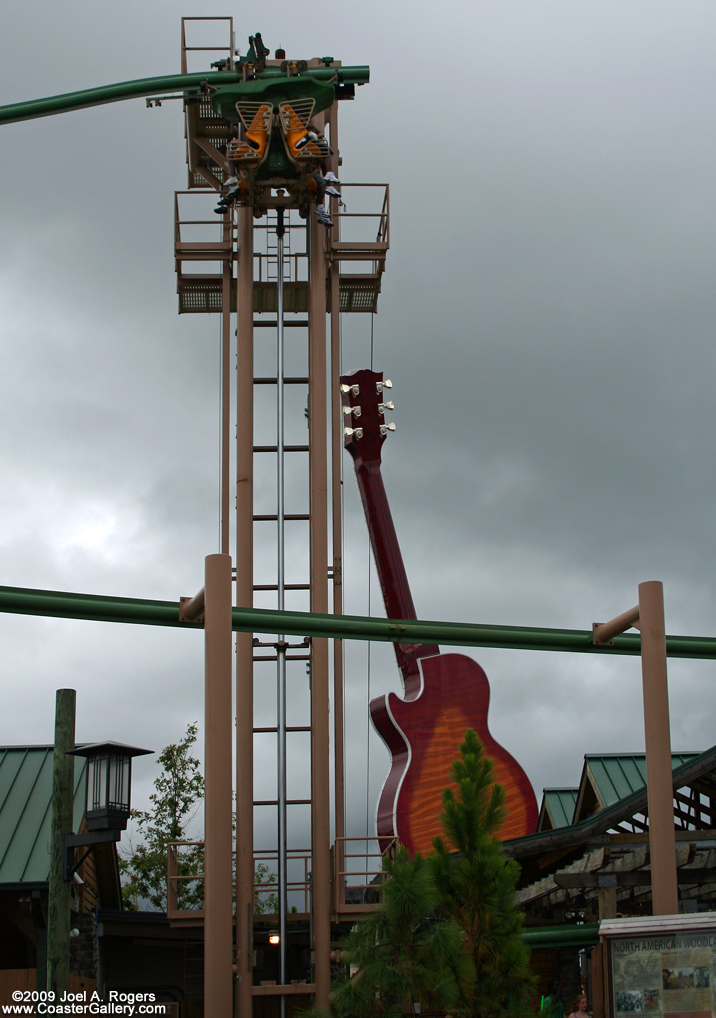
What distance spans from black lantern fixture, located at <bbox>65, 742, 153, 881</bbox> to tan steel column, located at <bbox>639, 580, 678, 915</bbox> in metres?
4.63

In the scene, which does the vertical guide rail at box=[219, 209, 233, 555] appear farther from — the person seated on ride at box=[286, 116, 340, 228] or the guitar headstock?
the guitar headstock

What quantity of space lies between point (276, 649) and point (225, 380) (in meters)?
4.31

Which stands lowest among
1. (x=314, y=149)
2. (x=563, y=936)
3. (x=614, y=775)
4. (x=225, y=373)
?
(x=563, y=936)

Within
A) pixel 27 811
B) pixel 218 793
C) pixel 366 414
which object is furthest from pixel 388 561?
pixel 218 793

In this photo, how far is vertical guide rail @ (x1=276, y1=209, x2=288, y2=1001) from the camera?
1576 cm

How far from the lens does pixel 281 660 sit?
654 inches

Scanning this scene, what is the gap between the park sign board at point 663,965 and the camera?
7371 millimetres

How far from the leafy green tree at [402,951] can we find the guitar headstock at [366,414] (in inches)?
499

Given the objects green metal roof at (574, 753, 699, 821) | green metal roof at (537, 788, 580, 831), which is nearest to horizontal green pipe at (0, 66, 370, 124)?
green metal roof at (574, 753, 699, 821)

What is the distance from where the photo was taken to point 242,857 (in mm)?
15969

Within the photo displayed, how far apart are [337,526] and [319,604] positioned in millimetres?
1628

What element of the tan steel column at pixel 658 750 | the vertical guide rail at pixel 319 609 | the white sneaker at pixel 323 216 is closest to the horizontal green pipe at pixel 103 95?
the tan steel column at pixel 658 750

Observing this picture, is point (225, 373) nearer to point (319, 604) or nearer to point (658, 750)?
point (319, 604)

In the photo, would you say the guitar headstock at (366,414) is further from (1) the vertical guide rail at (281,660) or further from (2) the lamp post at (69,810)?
(2) the lamp post at (69,810)
